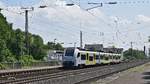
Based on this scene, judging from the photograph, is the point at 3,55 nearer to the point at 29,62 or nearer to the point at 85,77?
the point at 29,62

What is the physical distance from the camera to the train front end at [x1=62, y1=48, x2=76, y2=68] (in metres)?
67.5

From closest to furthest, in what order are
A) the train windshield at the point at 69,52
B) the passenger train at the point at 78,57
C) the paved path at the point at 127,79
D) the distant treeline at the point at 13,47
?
1. the paved path at the point at 127,79
2. the passenger train at the point at 78,57
3. the train windshield at the point at 69,52
4. the distant treeline at the point at 13,47

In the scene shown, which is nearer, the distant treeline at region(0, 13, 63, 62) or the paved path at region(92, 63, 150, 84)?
the paved path at region(92, 63, 150, 84)

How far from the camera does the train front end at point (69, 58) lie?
67.5m

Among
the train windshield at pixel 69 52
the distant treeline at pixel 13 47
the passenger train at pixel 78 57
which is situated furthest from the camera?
the distant treeline at pixel 13 47

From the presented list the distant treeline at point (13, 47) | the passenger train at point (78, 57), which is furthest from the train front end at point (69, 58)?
the distant treeline at point (13, 47)

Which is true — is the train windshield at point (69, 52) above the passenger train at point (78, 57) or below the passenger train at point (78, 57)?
above

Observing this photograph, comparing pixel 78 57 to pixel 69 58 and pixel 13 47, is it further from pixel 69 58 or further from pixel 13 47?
pixel 13 47

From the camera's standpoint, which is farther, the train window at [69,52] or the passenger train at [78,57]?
the train window at [69,52]

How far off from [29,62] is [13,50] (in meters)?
29.5

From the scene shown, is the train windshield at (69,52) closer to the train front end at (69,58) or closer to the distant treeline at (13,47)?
the train front end at (69,58)

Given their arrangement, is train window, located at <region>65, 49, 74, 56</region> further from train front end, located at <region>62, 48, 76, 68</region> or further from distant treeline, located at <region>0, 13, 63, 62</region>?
distant treeline, located at <region>0, 13, 63, 62</region>

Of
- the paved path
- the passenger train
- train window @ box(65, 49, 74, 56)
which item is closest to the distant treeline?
train window @ box(65, 49, 74, 56)

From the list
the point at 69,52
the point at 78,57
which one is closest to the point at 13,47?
the point at 69,52
